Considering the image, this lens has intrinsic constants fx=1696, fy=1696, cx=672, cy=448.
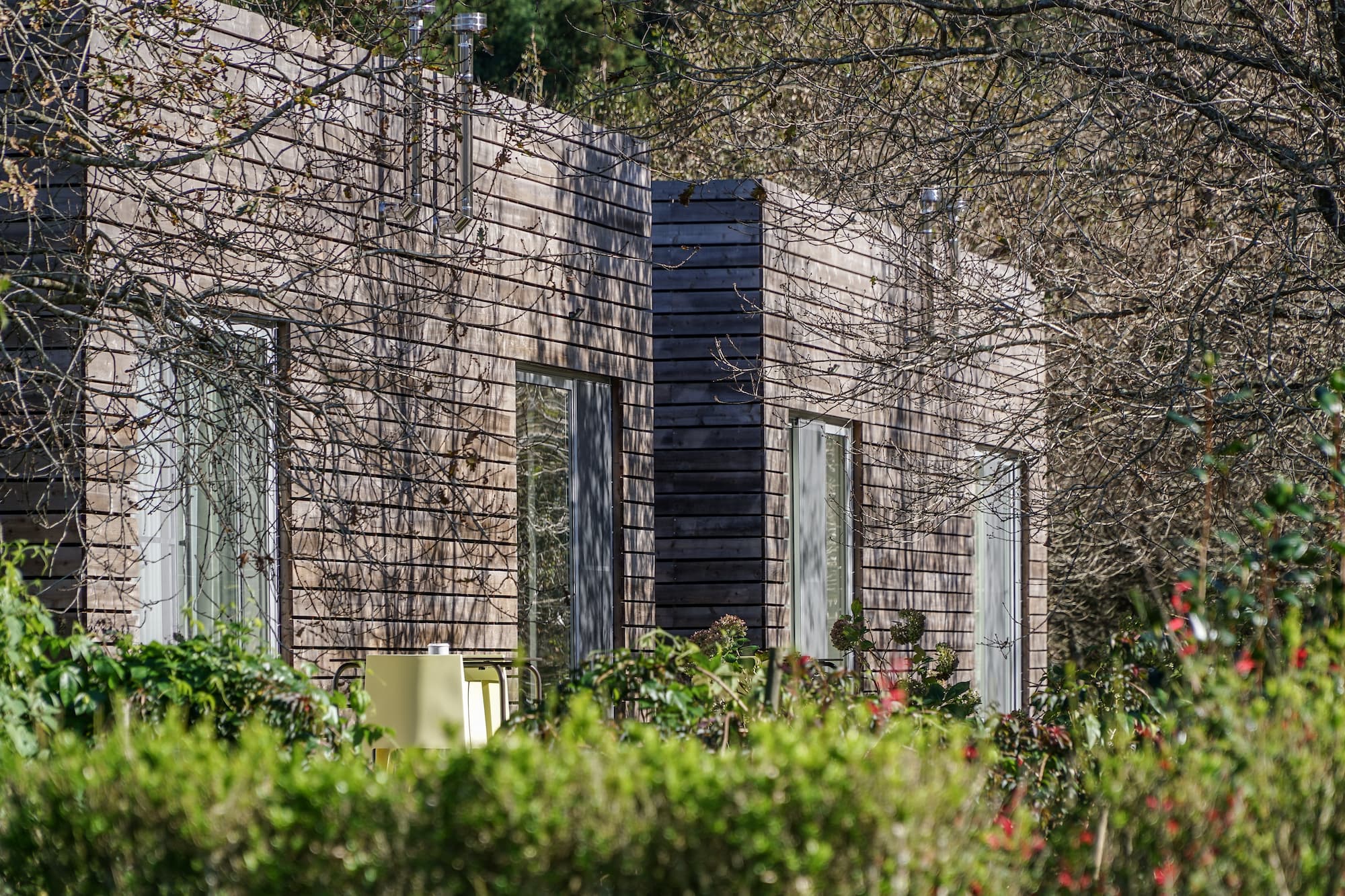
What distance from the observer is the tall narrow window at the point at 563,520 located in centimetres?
922

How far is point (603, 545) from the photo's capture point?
31.9 feet

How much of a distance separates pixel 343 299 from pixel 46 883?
4978 millimetres

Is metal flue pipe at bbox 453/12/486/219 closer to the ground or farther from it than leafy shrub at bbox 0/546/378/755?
farther from it

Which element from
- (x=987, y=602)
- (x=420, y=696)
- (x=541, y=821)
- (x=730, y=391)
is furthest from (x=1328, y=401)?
(x=987, y=602)

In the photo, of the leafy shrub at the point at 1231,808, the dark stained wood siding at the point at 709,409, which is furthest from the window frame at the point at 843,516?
the leafy shrub at the point at 1231,808

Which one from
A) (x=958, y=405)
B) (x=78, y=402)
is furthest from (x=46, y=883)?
(x=958, y=405)

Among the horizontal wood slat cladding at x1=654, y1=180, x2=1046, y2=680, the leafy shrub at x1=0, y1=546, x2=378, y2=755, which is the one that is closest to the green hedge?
the leafy shrub at x1=0, y1=546, x2=378, y2=755

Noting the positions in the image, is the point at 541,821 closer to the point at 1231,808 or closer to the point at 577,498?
the point at 1231,808

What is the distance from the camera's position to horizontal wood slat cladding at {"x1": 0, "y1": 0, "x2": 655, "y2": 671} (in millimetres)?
6641

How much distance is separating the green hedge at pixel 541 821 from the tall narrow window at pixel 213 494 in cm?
349

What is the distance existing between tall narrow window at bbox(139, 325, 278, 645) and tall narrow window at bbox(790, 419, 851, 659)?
471cm

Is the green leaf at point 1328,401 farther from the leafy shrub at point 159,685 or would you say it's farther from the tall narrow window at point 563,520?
the tall narrow window at point 563,520

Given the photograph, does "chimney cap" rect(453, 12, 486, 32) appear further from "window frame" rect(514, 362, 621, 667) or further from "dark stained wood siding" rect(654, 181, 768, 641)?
"dark stained wood siding" rect(654, 181, 768, 641)

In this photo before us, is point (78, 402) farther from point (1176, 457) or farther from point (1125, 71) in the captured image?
point (1176, 457)
